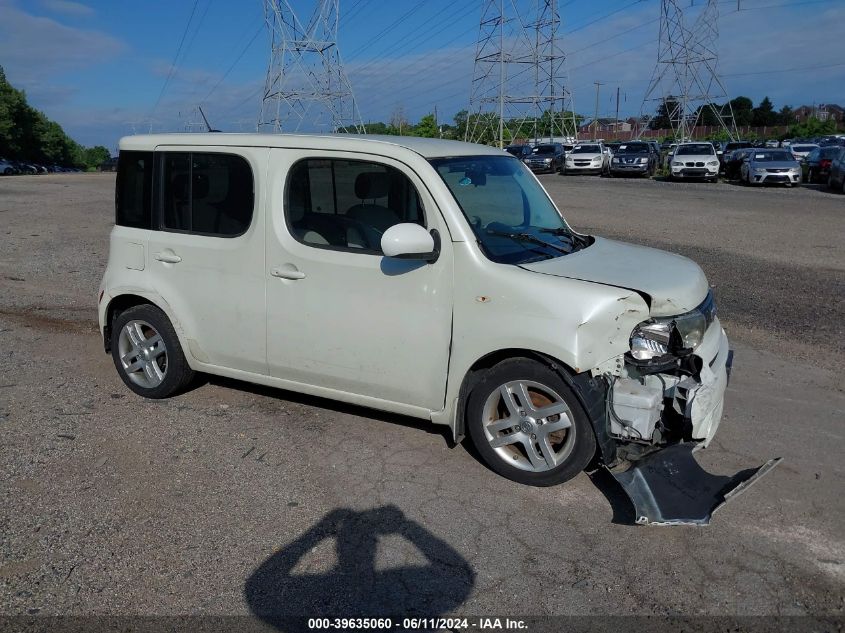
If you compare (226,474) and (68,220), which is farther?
(68,220)

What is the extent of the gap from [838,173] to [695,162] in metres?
7.01

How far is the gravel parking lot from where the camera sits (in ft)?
10.6

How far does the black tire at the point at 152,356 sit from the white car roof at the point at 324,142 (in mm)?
1235

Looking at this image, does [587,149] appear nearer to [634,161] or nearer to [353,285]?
[634,161]

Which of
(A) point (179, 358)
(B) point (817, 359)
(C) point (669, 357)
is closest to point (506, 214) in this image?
(C) point (669, 357)

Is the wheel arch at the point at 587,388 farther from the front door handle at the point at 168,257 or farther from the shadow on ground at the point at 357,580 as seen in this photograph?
the front door handle at the point at 168,257

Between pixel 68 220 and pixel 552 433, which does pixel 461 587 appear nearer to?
pixel 552 433

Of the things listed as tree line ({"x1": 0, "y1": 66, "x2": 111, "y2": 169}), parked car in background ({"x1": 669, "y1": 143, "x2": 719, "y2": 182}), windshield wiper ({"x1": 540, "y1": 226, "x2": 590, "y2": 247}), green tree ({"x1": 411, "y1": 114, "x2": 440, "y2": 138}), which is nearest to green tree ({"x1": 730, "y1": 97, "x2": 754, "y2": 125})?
Result: green tree ({"x1": 411, "y1": 114, "x2": 440, "y2": 138})

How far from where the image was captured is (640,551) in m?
3.57

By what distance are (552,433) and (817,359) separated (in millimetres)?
3628

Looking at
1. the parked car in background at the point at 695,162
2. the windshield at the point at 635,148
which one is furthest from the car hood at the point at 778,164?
the windshield at the point at 635,148

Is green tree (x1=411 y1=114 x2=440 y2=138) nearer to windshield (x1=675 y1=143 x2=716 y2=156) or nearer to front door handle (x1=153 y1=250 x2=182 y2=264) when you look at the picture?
windshield (x1=675 y1=143 x2=716 y2=156)

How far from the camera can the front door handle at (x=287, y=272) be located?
466 cm

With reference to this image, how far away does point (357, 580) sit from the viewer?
3359 millimetres
